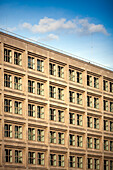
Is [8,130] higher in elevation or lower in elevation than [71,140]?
higher

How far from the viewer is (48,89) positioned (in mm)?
61656

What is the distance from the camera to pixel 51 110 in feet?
205

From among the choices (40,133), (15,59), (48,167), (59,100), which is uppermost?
(15,59)

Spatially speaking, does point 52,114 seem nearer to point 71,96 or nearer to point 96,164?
point 71,96


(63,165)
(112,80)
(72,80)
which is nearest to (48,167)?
(63,165)

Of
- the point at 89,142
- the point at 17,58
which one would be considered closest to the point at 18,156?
the point at 17,58

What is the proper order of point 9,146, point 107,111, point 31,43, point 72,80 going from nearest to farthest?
point 9,146 < point 31,43 < point 72,80 < point 107,111

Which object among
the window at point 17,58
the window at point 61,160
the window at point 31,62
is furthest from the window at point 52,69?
the window at point 61,160

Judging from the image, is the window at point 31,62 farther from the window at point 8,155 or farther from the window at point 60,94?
the window at point 8,155

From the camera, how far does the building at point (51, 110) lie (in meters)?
56.7

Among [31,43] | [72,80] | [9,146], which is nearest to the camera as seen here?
[9,146]

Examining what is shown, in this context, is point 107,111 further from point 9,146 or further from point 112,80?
point 9,146

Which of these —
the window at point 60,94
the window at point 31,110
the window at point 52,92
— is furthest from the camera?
the window at point 60,94

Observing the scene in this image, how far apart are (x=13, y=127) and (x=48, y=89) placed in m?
8.05
